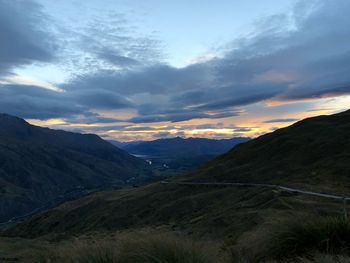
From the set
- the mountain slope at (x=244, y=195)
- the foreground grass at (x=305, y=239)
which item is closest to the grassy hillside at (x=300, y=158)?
the mountain slope at (x=244, y=195)

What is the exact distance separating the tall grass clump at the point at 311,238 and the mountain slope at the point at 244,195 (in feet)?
51.1

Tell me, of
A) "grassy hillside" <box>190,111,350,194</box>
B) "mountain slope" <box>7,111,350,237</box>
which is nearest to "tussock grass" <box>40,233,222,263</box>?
"mountain slope" <box>7,111,350,237</box>

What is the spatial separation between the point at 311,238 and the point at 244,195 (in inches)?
1421

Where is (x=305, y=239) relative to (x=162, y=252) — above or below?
below

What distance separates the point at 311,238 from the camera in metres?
9.66

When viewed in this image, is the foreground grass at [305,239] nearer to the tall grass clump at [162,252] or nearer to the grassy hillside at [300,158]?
the tall grass clump at [162,252]

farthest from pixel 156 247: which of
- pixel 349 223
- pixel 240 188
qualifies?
pixel 240 188

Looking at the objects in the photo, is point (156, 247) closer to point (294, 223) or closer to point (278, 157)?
point (294, 223)

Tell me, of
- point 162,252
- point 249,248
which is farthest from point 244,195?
point 162,252

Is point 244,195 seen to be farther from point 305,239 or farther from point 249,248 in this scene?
point 305,239

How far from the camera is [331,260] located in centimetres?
751

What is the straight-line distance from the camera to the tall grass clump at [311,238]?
944 centimetres

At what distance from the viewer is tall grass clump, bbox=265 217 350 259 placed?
944 cm

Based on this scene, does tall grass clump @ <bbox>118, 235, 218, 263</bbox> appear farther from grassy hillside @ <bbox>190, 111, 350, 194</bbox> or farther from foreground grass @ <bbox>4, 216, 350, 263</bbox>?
grassy hillside @ <bbox>190, 111, 350, 194</bbox>
